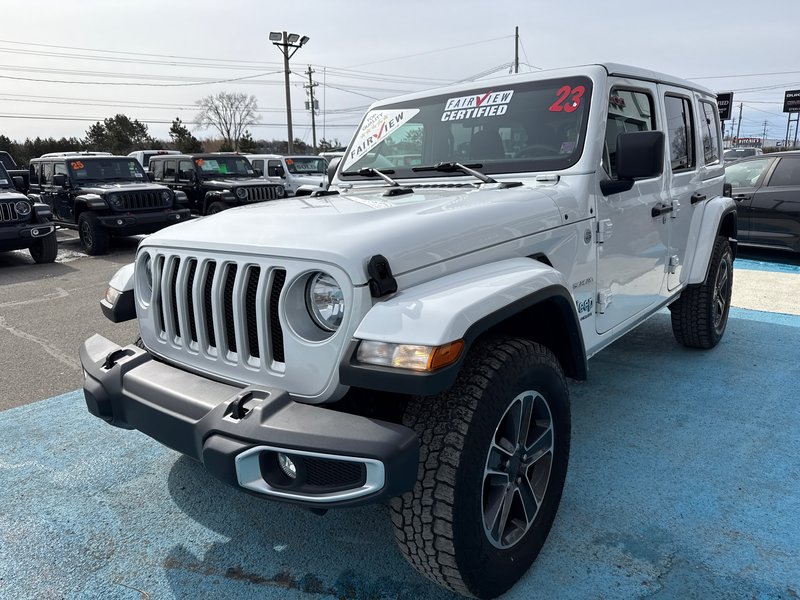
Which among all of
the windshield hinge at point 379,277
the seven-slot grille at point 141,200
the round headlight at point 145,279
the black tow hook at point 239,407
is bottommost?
the black tow hook at point 239,407

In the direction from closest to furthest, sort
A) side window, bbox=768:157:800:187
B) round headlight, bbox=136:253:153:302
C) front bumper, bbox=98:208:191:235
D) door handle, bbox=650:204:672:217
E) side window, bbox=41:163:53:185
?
round headlight, bbox=136:253:153:302
door handle, bbox=650:204:672:217
side window, bbox=768:157:800:187
front bumper, bbox=98:208:191:235
side window, bbox=41:163:53:185

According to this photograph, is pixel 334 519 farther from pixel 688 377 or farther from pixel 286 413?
pixel 688 377

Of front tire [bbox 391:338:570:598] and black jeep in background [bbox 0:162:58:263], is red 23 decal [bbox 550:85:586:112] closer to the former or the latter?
front tire [bbox 391:338:570:598]

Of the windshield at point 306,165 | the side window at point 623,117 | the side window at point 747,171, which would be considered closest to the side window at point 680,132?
the side window at point 623,117

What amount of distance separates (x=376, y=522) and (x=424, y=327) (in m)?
1.23

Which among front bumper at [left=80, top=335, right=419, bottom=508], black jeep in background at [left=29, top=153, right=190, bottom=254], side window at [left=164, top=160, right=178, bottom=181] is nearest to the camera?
front bumper at [left=80, top=335, right=419, bottom=508]

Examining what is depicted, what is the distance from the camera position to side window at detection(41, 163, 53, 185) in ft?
39.1

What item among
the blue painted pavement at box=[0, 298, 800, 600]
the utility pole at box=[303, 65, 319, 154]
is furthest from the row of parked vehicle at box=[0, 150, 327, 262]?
the utility pole at box=[303, 65, 319, 154]

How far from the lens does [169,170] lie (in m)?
14.4

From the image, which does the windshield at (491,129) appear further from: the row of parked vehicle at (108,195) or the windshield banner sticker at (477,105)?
the row of parked vehicle at (108,195)

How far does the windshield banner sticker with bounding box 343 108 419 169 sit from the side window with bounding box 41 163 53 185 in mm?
10382

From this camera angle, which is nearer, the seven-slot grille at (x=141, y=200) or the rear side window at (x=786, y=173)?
the rear side window at (x=786, y=173)

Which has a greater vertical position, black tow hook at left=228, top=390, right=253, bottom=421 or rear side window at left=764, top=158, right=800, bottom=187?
rear side window at left=764, top=158, right=800, bottom=187

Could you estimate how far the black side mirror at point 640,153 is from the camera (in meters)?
2.65
